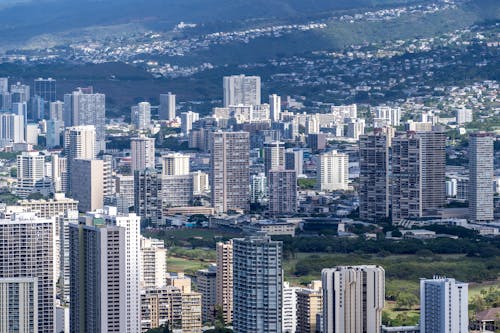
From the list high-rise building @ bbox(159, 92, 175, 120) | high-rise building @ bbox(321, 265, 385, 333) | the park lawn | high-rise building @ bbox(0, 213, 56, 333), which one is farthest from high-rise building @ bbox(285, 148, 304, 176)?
high-rise building @ bbox(321, 265, 385, 333)

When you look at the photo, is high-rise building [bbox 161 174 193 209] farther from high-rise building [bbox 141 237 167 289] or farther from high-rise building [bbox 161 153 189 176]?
high-rise building [bbox 141 237 167 289]

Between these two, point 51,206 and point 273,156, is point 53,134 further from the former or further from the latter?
point 51,206

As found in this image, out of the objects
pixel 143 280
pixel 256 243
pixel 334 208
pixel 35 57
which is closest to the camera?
pixel 256 243

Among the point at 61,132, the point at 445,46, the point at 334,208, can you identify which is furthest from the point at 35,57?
the point at 334,208

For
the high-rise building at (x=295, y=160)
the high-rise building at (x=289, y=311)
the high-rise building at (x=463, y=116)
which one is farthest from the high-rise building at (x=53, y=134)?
the high-rise building at (x=289, y=311)

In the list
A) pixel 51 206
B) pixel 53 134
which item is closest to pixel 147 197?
pixel 51 206

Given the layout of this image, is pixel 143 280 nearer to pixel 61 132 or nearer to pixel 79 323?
pixel 79 323

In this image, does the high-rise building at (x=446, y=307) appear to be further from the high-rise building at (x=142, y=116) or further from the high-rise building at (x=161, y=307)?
the high-rise building at (x=142, y=116)
